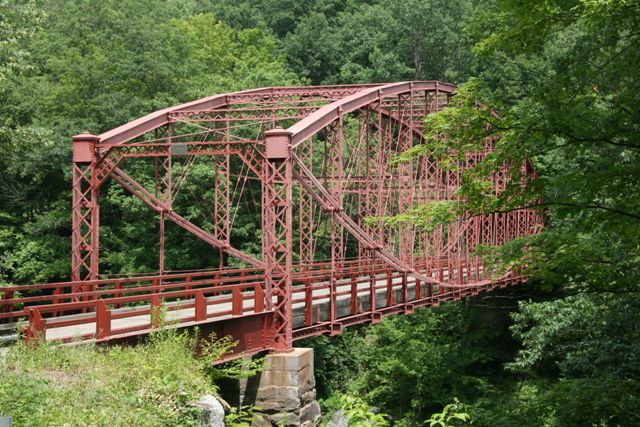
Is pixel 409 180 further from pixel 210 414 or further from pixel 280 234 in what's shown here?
pixel 210 414

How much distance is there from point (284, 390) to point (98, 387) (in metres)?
7.92

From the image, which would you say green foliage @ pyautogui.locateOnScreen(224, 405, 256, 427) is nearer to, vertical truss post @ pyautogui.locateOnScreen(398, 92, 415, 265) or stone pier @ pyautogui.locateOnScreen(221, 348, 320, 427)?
stone pier @ pyautogui.locateOnScreen(221, 348, 320, 427)

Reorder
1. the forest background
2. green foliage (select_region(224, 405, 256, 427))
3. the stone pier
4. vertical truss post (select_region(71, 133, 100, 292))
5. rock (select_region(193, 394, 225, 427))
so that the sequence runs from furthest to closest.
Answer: vertical truss post (select_region(71, 133, 100, 292)) → the stone pier → the forest background → rock (select_region(193, 394, 225, 427)) → green foliage (select_region(224, 405, 256, 427))

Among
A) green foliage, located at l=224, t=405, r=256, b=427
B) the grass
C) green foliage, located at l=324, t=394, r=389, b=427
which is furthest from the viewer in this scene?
green foliage, located at l=224, t=405, r=256, b=427

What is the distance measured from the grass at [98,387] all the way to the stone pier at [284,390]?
16.8ft

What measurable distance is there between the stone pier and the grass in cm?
511

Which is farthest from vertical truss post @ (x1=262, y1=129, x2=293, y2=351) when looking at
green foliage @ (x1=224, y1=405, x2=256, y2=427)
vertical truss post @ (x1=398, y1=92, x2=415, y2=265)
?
vertical truss post @ (x1=398, y1=92, x2=415, y2=265)

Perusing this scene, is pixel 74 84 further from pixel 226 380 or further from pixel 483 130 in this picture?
pixel 483 130

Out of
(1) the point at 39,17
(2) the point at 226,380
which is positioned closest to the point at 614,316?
(2) the point at 226,380

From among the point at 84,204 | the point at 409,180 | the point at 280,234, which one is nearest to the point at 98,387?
the point at 280,234

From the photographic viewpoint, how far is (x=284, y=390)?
17094mm

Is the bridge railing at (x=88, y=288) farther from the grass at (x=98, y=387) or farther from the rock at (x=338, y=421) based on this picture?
the rock at (x=338, y=421)

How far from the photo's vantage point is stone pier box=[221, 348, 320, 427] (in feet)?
55.7

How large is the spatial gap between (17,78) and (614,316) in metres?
31.1
